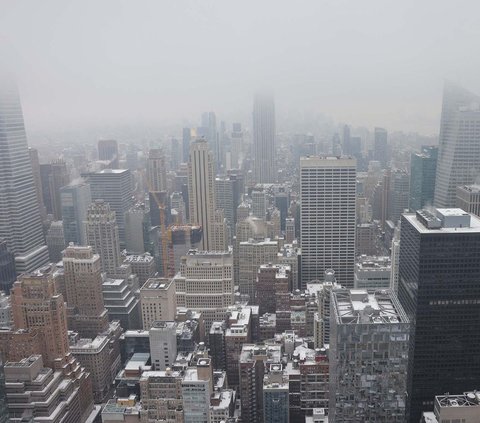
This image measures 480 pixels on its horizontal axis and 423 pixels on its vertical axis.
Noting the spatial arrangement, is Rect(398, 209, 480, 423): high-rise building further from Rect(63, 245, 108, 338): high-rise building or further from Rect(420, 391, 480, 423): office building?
Rect(63, 245, 108, 338): high-rise building

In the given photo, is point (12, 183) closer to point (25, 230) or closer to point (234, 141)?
point (25, 230)

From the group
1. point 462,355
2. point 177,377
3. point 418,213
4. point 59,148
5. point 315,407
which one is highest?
point 59,148

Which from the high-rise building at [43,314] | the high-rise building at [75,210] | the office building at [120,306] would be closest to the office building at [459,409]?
the high-rise building at [43,314]

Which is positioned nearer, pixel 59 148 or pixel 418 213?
pixel 418 213

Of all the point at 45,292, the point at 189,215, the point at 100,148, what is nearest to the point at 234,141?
the point at 189,215

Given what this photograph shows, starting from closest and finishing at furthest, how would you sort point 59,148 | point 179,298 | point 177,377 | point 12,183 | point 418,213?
point 418,213, point 177,377, point 59,148, point 179,298, point 12,183

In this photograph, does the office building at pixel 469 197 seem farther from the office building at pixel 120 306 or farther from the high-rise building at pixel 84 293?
the high-rise building at pixel 84 293

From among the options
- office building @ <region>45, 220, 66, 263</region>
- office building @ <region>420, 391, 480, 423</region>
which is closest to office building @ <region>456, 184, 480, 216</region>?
office building @ <region>420, 391, 480, 423</region>
